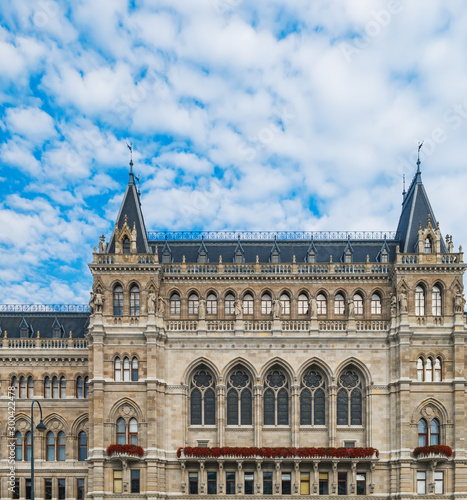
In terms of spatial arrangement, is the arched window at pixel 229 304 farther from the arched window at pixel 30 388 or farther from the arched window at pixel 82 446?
the arched window at pixel 30 388

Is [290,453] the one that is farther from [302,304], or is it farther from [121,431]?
[121,431]

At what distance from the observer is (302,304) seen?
59562 millimetres

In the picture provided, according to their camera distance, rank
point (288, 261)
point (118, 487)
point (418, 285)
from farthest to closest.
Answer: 1. point (288, 261)
2. point (418, 285)
3. point (118, 487)

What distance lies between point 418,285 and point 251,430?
18.7m

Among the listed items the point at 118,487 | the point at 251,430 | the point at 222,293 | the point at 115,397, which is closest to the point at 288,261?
the point at 222,293

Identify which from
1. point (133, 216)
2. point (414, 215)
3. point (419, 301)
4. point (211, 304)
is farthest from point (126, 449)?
point (414, 215)

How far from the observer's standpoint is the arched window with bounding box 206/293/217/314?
195 feet

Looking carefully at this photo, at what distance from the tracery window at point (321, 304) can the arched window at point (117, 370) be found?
17.6m

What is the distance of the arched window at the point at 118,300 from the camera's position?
188ft

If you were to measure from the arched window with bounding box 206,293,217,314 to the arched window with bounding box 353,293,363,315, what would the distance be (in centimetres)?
1224

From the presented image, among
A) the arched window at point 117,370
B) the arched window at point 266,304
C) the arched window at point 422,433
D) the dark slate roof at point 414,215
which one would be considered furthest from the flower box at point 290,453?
the dark slate roof at point 414,215

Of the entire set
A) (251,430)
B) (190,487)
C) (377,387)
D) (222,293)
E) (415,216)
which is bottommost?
(190,487)

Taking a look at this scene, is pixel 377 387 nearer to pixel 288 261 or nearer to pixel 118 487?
pixel 288 261

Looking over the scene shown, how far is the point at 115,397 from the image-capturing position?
5500cm
